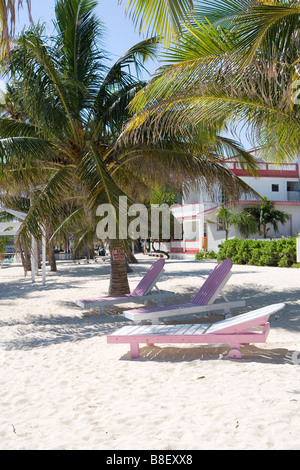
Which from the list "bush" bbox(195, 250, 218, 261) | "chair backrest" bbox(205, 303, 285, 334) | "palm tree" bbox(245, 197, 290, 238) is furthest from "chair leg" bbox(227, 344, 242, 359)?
"bush" bbox(195, 250, 218, 261)

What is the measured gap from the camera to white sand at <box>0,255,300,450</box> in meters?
3.18

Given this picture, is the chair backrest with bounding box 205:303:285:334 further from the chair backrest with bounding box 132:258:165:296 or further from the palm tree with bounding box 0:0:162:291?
the chair backrest with bounding box 132:258:165:296

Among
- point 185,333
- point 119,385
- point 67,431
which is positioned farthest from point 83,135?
point 67,431

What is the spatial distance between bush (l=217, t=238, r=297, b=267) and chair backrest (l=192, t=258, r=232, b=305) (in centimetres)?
1091

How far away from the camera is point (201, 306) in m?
7.47

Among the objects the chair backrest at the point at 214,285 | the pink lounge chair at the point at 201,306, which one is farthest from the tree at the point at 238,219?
the pink lounge chair at the point at 201,306

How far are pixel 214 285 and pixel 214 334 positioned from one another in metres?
2.60

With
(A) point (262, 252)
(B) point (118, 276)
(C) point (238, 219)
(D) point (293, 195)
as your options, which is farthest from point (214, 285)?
(D) point (293, 195)

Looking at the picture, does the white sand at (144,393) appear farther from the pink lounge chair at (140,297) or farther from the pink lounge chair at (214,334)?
the pink lounge chair at (140,297)

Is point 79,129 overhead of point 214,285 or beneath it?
overhead

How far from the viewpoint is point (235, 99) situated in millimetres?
6789

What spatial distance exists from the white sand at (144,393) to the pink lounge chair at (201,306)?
789 millimetres

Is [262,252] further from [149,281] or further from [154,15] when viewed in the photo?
[154,15]

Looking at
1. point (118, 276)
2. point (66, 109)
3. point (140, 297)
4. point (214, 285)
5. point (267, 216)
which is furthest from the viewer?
point (267, 216)
